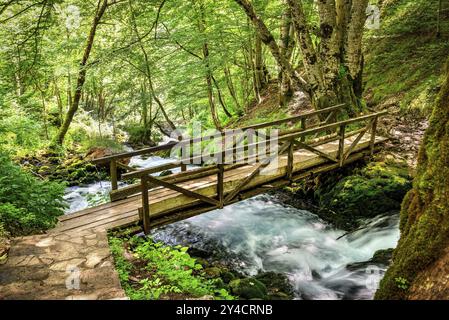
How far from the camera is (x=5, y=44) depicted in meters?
7.75

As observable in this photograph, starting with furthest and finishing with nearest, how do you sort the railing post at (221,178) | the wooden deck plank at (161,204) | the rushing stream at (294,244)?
the railing post at (221,178)
the rushing stream at (294,244)
the wooden deck plank at (161,204)

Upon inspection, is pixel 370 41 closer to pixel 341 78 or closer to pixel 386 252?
pixel 341 78

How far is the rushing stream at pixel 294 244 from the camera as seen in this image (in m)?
6.38

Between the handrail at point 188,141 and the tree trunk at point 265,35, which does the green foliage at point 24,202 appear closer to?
the handrail at point 188,141

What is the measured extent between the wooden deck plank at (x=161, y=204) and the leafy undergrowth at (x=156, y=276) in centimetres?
86

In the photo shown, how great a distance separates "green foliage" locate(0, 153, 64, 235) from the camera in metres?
4.98

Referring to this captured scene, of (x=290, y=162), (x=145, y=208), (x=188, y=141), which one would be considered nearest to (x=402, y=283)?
(x=145, y=208)

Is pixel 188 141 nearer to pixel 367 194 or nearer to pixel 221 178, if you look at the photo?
pixel 221 178

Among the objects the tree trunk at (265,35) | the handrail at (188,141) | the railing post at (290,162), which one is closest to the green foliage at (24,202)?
the handrail at (188,141)

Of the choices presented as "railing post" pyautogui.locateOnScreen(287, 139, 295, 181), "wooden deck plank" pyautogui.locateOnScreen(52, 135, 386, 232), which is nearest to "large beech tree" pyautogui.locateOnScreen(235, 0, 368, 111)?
"wooden deck plank" pyautogui.locateOnScreen(52, 135, 386, 232)

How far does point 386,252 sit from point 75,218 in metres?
6.36

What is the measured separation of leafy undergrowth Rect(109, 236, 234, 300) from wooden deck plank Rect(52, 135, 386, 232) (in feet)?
2.83

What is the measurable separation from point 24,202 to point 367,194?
796 centimetres

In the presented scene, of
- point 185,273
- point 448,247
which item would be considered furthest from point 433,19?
point 185,273
